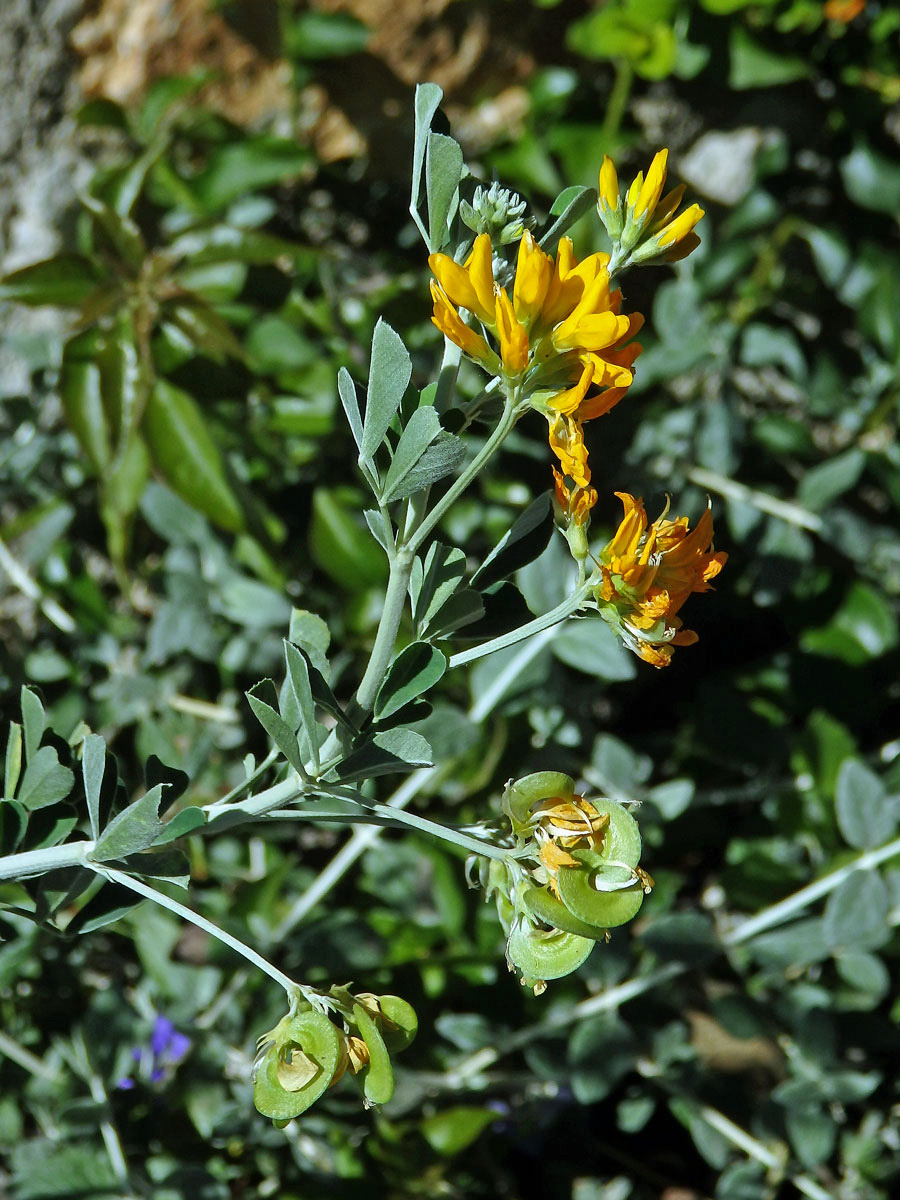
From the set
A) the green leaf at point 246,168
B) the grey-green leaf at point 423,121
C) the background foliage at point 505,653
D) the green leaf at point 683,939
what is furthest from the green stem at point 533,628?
the green leaf at point 246,168

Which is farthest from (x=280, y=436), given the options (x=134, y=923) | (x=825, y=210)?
(x=825, y=210)

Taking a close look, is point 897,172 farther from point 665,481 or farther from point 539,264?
point 539,264

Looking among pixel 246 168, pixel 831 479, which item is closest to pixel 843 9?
pixel 831 479

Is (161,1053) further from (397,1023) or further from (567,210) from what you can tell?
(567,210)

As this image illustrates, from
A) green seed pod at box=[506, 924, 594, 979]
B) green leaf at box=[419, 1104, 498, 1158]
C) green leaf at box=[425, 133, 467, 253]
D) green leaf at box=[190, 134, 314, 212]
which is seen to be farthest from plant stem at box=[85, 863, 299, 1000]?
green leaf at box=[190, 134, 314, 212]

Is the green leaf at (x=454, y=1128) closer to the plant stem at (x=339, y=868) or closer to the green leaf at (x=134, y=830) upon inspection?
the plant stem at (x=339, y=868)
